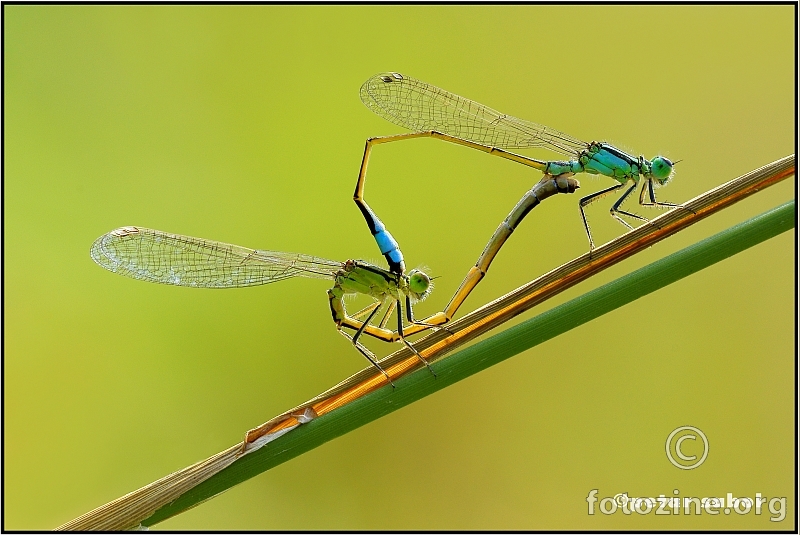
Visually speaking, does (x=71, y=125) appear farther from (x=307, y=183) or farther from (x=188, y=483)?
(x=188, y=483)

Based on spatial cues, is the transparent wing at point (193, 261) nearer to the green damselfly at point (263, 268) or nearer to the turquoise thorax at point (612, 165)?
the green damselfly at point (263, 268)

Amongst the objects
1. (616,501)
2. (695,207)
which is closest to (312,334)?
(616,501)

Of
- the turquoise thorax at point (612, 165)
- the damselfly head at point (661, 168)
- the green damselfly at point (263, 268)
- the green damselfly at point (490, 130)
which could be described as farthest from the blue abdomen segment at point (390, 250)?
the damselfly head at point (661, 168)

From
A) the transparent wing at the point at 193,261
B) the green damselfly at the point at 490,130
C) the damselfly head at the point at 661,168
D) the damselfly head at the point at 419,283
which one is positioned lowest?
the damselfly head at the point at 419,283

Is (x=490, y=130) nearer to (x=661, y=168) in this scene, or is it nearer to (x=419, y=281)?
(x=661, y=168)

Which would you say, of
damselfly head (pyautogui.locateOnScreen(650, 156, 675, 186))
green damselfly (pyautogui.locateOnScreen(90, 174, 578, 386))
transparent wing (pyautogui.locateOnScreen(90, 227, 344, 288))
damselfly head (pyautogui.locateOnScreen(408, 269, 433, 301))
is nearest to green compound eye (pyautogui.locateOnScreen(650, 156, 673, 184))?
damselfly head (pyautogui.locateOnScreen(650, 156, 675, 186))
